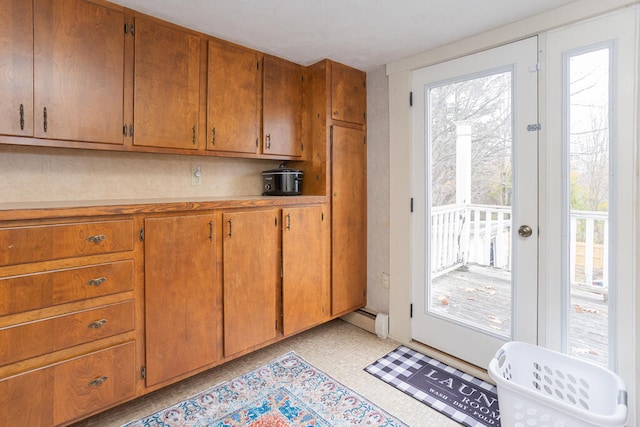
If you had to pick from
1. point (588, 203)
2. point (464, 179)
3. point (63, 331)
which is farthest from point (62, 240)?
point (588, 203)

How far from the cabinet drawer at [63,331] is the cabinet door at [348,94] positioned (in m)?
2.03

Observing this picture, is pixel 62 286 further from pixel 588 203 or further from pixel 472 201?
pixel 588 203

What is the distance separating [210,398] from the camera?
1967 mm

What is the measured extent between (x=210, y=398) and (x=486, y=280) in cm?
196

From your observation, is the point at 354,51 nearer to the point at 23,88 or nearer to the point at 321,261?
the point at 321,261

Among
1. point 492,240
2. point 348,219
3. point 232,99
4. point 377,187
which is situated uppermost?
point 232,99

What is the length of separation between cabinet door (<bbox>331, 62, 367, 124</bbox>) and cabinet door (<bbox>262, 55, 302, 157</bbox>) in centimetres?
30

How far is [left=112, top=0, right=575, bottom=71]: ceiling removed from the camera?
71.1 inches

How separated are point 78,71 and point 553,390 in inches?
121

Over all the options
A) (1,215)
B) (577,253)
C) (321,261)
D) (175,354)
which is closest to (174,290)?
(175,354)

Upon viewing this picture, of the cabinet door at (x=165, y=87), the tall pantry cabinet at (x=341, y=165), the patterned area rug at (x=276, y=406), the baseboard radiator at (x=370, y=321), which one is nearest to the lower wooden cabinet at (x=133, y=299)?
the patterned area rug at (x=276, y=406)

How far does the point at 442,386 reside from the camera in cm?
208

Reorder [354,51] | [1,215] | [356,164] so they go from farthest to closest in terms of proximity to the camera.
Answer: [356,164] → [354,51] → [1,215]

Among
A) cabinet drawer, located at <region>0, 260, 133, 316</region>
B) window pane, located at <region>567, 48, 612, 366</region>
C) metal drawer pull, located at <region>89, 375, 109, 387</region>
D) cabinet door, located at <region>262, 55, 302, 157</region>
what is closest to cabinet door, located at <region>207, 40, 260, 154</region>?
cabinet door, located at <region>262, 55, 302, 157</region>
